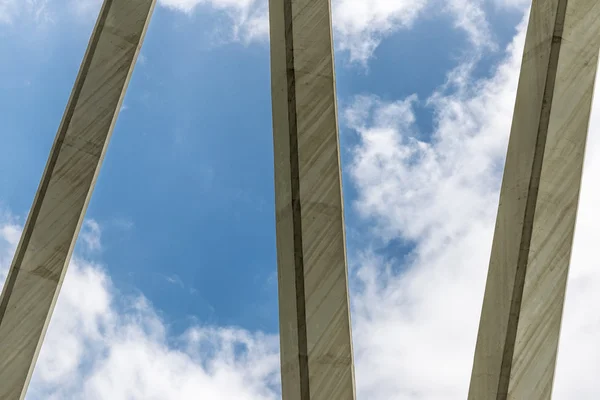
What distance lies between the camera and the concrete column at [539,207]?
11.3m

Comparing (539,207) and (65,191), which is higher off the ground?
(65,191)

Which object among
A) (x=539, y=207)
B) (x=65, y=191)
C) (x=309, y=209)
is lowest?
(x=539, y=207)

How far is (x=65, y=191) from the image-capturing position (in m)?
15.8

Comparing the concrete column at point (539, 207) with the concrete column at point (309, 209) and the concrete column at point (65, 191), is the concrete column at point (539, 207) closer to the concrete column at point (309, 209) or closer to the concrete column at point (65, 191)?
the concrete column at point (309, 209)

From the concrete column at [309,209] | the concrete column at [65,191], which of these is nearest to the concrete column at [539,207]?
the concrete column at [309,209]

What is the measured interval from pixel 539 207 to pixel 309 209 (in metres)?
3.90

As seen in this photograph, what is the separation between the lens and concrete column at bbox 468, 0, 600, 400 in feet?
36.9

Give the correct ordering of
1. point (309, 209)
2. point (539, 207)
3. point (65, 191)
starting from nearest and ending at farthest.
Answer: point (539, 207) → point (309, 209) → point (65, 191)

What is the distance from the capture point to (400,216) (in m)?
50.1

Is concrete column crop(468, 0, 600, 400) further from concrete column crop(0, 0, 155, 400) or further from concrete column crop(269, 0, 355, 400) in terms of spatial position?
concrete column crop(0, 0, 155, 400)

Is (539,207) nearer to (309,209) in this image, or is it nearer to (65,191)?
(309,209)

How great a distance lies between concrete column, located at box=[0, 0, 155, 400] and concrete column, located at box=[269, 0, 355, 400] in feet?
14.0

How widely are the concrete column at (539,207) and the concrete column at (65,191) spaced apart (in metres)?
8.79

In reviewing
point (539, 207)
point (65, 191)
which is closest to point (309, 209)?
point (539, 207)
